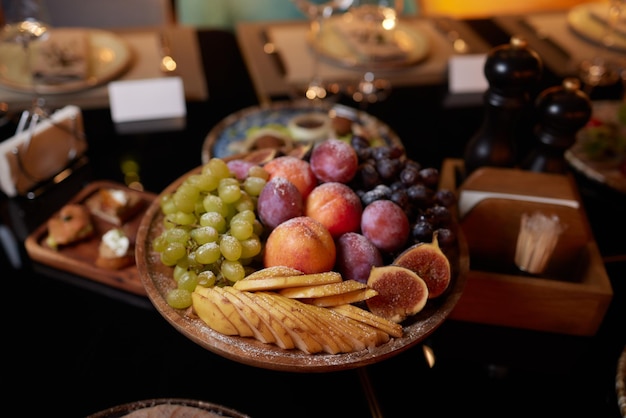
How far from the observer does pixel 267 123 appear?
5.05 ft

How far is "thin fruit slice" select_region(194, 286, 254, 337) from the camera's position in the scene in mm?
730

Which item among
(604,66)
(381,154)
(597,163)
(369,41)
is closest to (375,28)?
(369,41)

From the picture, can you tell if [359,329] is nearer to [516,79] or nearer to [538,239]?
[538,239]

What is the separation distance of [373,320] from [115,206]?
25.0 inches

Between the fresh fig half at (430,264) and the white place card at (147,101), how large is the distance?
918 millimetres

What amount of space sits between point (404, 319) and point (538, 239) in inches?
12.5

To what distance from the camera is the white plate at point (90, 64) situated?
1.56 metres

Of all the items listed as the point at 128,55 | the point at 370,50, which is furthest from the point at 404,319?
the point at 128,55

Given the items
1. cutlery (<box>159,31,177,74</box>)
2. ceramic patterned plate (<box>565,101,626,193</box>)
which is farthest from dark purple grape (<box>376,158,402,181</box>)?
cutlery (<box>159,31,177,74</box>)

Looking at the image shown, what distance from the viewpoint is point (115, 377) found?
900mm

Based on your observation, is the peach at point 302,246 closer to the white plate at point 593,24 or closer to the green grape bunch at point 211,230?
the green grape bunch at point 211,230

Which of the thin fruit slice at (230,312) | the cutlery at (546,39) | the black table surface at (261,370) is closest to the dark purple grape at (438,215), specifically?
the black table surface at (261,370)

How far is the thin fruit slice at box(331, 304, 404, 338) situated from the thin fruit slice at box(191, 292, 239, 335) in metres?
0.14

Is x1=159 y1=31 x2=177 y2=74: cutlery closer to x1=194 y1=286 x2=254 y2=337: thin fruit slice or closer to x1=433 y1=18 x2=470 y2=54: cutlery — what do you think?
x1=433 y1=18 x2=470 y2=54: cutlery
